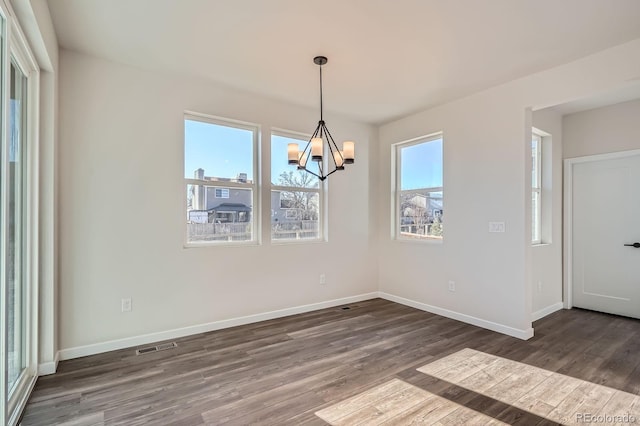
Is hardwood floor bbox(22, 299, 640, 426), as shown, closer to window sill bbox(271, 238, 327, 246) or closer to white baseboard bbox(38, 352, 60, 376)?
white baseboard bbox(38, 352, 60, 376)

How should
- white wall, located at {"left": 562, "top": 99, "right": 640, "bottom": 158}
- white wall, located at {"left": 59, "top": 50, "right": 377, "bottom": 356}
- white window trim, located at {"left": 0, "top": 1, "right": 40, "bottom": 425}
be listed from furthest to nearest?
white wall, located at {"left": 562, "top": 99, "right": 640, "bottom": 158}
white wall, located at {"left": 59, "top": 50, "right": 377, "bottom": 356}
white window trim, located at {"left": 0, "top": 1, "right": 40, "bottom": 425}

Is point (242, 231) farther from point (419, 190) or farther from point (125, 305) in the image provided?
point (419, 190)

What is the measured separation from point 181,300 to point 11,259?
1.58 metres

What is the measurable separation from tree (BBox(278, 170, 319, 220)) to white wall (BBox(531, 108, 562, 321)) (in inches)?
116

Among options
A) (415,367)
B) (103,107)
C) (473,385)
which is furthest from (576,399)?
(103,107)

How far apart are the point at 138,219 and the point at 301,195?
6.68 feet

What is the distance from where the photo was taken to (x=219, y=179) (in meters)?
3.78

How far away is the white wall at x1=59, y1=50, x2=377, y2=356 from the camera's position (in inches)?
115

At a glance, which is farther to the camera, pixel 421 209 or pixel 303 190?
pixel 421 209

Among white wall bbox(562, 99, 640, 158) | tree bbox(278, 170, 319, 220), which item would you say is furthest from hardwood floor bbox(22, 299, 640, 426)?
white wall bbox(562, 99, 640, 158)

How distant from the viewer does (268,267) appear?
4.04 m

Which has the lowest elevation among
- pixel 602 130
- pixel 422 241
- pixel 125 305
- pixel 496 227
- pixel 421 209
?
pixel 125 305

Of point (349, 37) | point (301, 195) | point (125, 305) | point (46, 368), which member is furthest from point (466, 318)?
point (46, 368)

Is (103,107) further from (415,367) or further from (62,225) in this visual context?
(415,367)
